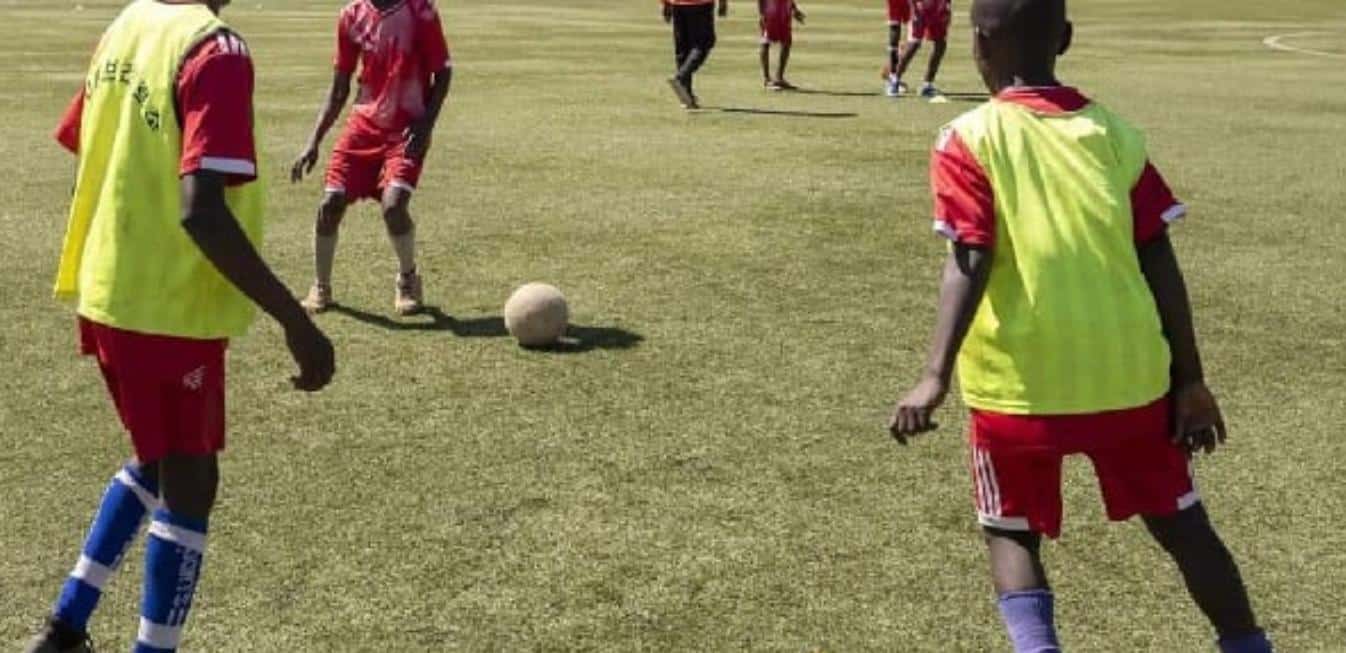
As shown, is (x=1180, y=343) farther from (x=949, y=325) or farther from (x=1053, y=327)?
(x=949, y=325)

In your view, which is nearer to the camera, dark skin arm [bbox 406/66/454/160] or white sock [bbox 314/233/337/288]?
dark skin arm [bbox 406/66/454/160]

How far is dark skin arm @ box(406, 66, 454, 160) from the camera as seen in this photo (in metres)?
8.63

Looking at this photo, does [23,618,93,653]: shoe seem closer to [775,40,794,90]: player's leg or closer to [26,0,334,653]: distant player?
[26,0,334,653]: distant player

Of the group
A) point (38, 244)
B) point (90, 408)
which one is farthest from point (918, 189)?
point (90, 408)

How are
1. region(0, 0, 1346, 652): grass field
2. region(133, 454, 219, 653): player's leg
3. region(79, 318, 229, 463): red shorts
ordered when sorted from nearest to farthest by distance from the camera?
region(79, 318, 229, 463): red shorts
region(133, 454, 219, 653): player's leg
region(0, 0, 1346, 652): grass field

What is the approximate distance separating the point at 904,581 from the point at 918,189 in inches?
318

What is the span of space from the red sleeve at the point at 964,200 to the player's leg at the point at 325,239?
18.6ft

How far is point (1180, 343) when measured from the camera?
12.4 feet

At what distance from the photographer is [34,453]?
6.42 meters

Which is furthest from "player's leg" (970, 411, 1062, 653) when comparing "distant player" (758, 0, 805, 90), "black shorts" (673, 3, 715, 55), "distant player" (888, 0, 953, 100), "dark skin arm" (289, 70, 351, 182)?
"distant player" (758, 0, 805, 90)

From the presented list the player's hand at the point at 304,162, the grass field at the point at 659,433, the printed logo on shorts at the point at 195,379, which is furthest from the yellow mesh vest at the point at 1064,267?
the player's hand at the point at 304,162

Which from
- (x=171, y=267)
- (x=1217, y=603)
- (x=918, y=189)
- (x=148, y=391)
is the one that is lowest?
(x=918, y=189)

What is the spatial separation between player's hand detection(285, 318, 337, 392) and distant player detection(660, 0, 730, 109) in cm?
1488

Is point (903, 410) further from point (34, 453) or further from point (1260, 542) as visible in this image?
point (34, 453)
